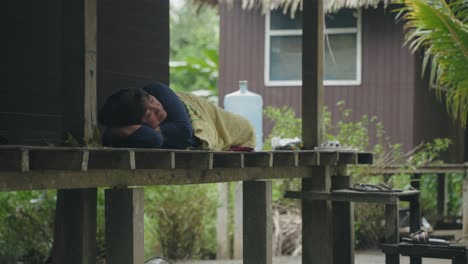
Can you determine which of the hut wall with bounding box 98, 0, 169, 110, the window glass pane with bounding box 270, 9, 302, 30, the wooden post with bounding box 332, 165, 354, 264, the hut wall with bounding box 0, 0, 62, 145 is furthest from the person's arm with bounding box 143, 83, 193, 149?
the window glass pane with bounding box 270, 9, 302, 30

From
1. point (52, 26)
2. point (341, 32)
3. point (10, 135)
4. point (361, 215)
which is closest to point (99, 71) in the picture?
point (52, 26)

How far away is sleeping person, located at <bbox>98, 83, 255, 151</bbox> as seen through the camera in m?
6.52

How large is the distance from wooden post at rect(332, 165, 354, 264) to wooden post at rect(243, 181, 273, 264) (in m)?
1.46

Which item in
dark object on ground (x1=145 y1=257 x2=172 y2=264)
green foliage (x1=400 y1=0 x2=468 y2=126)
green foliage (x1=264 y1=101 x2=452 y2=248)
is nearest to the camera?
dark object on ground (x1=145 y1=257 x2=172 y2=264)

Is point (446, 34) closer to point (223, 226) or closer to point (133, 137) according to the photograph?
point (223, 226)

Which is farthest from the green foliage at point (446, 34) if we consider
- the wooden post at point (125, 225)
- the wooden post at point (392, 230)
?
the wooden post at point (125, 225)

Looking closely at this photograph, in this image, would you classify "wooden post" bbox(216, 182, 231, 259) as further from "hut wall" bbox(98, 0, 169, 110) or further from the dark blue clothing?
the dark blue clothing

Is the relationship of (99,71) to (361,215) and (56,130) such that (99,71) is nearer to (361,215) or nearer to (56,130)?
(56,130)

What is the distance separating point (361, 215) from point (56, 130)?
7.99 m

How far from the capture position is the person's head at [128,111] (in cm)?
662

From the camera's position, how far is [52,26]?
7316mm

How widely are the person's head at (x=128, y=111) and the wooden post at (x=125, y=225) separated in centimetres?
72

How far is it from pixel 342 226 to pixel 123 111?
334 centimetres

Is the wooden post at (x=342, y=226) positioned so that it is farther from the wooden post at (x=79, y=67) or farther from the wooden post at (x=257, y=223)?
the wooden post at (x=79, y=67)
